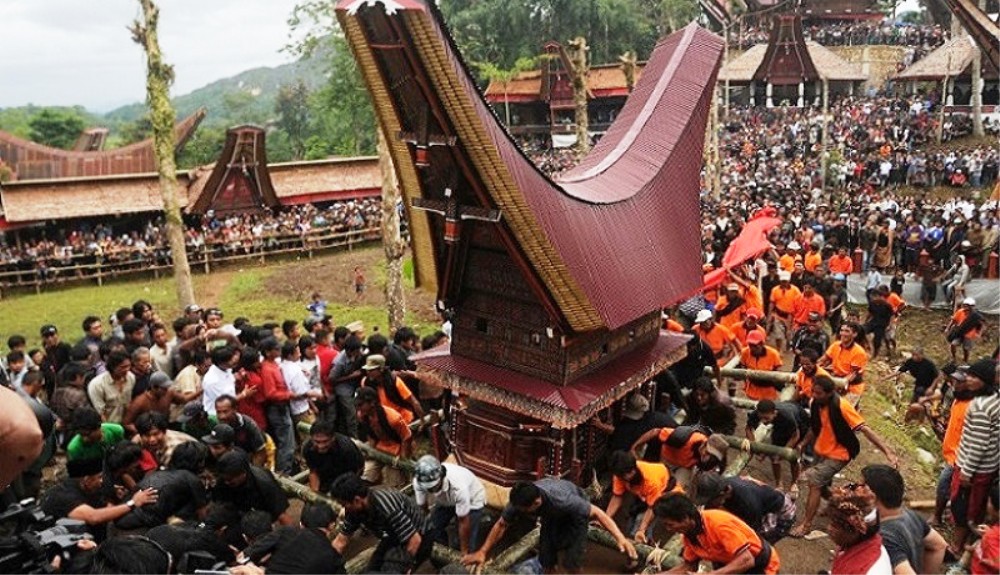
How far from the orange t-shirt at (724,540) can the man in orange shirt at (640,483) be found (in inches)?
42.0

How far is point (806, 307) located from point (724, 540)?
7249mm

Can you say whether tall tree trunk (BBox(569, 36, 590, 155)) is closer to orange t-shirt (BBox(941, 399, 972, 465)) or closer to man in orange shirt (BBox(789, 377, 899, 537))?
man in orange shirt (BBox(789, 377, 899, 537))

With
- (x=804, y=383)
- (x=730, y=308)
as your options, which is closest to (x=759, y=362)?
(x=730, y=308)

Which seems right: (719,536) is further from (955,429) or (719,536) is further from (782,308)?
(782,308)

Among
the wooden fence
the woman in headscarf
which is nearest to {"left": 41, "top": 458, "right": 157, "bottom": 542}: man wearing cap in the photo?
the woman in headscarf

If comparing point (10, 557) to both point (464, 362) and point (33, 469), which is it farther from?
point (464, 362)

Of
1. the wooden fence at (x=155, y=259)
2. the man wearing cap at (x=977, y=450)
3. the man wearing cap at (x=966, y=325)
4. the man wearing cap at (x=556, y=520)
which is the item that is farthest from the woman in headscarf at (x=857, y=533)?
the wooden fence at (x=155, y=259)

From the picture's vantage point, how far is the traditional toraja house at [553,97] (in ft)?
135

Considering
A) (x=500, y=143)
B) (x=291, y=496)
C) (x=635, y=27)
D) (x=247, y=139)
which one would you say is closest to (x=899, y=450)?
(x=500, y=143)

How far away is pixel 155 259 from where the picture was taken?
23.6 m

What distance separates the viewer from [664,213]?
9.00m

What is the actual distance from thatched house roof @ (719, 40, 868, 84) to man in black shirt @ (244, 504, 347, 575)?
127ft

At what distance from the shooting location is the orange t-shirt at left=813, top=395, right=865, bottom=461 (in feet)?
23.5

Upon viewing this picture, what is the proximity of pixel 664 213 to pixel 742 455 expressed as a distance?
290 cm
